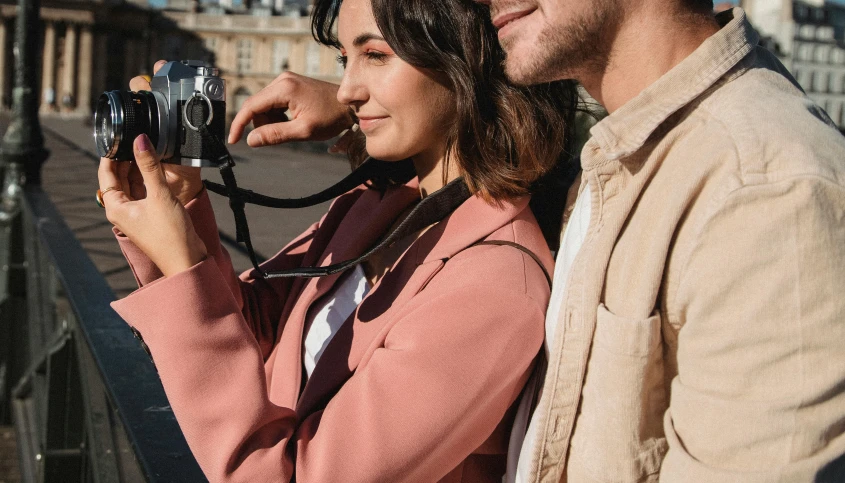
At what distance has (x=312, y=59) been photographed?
173ft

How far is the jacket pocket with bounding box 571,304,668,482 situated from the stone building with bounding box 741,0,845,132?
122 inches

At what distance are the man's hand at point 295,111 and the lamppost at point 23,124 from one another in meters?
5.02

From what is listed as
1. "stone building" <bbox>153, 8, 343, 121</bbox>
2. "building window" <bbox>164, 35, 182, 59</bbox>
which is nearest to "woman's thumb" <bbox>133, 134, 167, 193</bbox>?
"stone building" <bbox>153, 8, 343, 121</bbox>

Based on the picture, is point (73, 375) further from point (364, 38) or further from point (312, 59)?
point (312, 59)

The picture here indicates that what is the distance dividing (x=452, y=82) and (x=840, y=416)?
0.79m

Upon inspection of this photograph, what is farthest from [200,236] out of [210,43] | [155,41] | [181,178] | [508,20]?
[155,41]

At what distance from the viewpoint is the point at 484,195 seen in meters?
1.39

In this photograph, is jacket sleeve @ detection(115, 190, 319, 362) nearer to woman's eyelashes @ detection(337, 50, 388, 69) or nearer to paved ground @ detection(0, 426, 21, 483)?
woman's eyelashes @ detection(337, 50, 388, 69)

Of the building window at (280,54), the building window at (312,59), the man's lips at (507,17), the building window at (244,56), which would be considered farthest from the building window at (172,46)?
the man's lips at (507,17)

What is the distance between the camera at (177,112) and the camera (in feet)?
4.79

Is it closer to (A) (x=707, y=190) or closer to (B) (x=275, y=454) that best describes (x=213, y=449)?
(B) (x=275, y=454)

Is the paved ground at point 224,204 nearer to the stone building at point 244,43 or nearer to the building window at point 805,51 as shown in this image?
the building window at point 805,51

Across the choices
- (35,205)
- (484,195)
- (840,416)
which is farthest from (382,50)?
(35,205)

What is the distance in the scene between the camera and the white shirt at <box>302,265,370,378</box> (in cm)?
154
